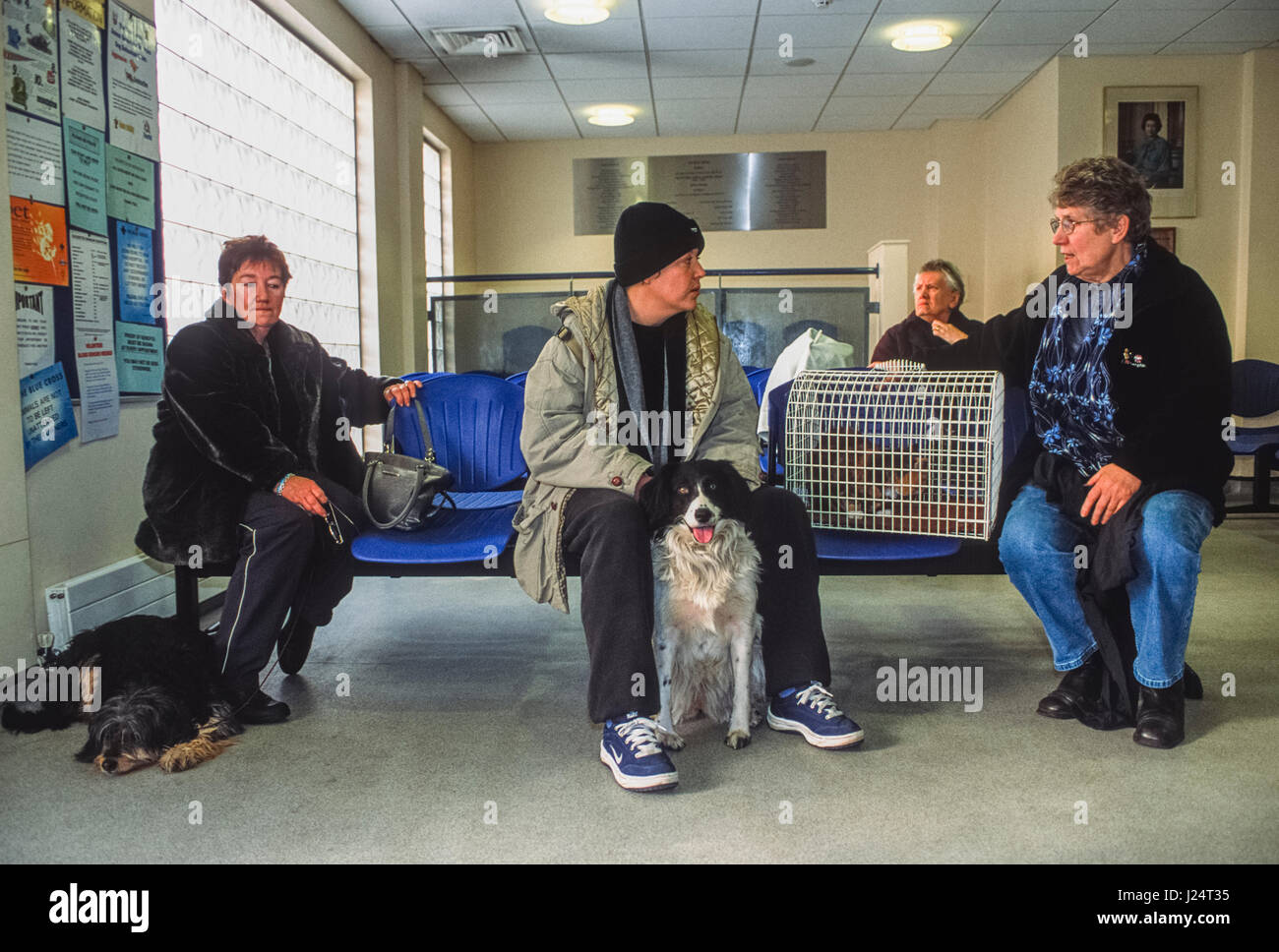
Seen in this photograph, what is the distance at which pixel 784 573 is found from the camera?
7.78 feet

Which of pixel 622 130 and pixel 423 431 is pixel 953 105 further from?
pixel 423 431

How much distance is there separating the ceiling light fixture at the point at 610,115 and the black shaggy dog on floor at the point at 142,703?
645 centimetres

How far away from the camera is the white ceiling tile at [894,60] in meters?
6.58

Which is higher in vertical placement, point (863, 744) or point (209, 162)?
point (209, 162)

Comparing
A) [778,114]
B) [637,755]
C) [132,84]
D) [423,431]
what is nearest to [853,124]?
[778,114]

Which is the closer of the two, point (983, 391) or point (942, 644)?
point (983, 391)

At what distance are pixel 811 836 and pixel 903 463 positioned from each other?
1.06 metres

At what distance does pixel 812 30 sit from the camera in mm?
6164

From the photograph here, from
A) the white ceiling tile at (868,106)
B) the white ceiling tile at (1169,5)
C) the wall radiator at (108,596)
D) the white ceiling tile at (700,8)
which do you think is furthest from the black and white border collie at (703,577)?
the white ceiling tile at (868,106)

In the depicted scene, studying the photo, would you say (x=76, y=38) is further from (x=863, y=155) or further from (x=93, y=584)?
(x=863, y=155)

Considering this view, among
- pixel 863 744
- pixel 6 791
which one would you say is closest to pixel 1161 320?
pixel 863 744

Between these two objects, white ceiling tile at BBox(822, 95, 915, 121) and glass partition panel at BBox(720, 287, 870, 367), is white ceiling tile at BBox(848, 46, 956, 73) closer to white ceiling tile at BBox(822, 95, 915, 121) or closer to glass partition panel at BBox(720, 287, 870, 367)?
white ceiling tile at BBox(822, 95, 915, 121)
